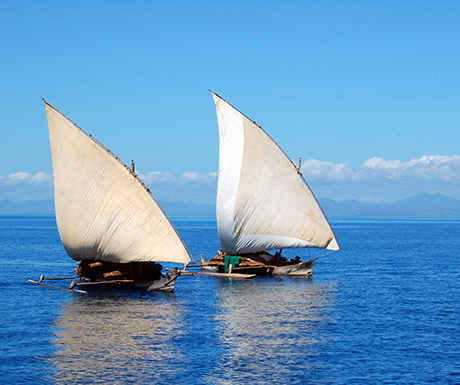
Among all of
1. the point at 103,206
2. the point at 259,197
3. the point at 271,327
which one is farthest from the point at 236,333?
the point at 259,197

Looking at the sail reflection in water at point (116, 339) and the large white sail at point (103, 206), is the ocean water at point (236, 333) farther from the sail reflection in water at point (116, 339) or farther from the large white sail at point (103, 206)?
the large white sail at point (103, 206)

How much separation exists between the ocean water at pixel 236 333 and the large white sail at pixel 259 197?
4.59 metres

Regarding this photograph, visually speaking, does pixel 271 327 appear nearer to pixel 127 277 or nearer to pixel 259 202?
pixel 127 277

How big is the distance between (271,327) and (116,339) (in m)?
9.80

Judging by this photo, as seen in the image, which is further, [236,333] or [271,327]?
[271,327]

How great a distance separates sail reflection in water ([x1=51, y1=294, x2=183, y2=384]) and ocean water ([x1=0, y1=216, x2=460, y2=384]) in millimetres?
65

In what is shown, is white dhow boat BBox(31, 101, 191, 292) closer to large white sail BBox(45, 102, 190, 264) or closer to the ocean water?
large white sail BBox(45, 102, 190, 264)

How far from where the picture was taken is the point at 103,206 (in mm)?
48781

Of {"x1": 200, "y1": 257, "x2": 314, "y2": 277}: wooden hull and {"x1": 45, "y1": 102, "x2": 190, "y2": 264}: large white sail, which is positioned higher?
{"x1": 45, "y1": 102, "x2": 190, "y2": 264}: large white sail

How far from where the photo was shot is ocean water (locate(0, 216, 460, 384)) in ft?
94.2

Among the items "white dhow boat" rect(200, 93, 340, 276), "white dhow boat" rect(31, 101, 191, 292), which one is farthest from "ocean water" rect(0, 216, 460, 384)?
"white dhow boat" rect(200, 93, 340, 276)

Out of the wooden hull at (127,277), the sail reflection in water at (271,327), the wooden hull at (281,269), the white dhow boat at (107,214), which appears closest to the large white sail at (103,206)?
the white dhow boat at (107,214)

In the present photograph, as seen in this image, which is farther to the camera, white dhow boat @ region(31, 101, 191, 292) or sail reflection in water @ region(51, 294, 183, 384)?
white dhow boat @ region(31, 101, 191, 292)

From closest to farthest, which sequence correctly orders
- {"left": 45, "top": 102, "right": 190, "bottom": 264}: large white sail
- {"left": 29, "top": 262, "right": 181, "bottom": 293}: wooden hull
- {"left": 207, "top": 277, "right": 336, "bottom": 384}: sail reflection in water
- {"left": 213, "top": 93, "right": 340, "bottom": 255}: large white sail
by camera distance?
1. {"left": 207, "top": 277, "right": 336, "bottom": 384}: sail reflection in water
2. {"left": 45, "top": 102, "right": 190, "bottom": 264}: large white sail
3. {"left": 29, "top": 262, "right": 181, "bottom": 293}: wooden hull
4. {"left": 213, "top": 93, "right": 340, "bottom": 255}: large white sail
